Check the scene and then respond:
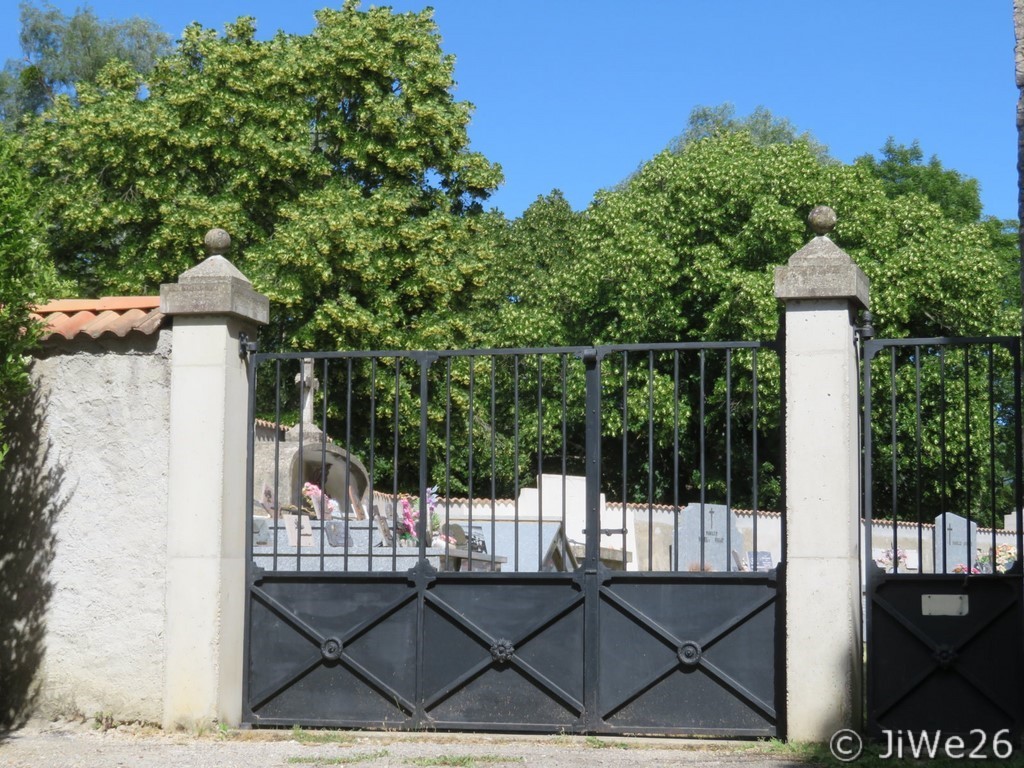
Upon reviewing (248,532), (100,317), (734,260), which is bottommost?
(248,532)

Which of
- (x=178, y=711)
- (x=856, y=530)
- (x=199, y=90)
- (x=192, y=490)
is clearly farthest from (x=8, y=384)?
(x=199, y=90)

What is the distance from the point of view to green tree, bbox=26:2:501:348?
24.3 m

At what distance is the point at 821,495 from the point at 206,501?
3.84 metres

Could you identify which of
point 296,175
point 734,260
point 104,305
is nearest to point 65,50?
Answer: point 296,175

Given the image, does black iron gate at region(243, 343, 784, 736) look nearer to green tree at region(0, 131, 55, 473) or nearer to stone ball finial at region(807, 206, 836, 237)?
stone ball finial at region(807, 206, 836, 237)

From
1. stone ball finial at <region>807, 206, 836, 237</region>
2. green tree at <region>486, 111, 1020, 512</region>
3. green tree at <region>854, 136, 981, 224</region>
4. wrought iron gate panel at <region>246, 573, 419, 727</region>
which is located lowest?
wrought iron gate panel at <region>246, 573, 419, 727</region>

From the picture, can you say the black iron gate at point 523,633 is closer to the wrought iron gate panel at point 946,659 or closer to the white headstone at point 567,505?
the wrought iron gate panel at point 946,659

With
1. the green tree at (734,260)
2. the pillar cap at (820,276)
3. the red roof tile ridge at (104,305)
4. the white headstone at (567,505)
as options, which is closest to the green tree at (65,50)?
the green tree at (734,260)

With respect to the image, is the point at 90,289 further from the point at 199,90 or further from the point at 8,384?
the point at 8,384

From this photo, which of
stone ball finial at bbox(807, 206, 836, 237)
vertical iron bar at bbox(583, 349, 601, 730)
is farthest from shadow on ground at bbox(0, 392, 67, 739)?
stone ball finial at bbox(807, 206, 836, 237)

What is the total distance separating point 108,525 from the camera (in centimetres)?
841

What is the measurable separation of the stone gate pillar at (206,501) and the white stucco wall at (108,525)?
4.7 inches

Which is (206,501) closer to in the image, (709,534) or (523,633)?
(523,633)

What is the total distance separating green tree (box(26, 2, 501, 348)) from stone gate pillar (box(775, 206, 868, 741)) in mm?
16591
